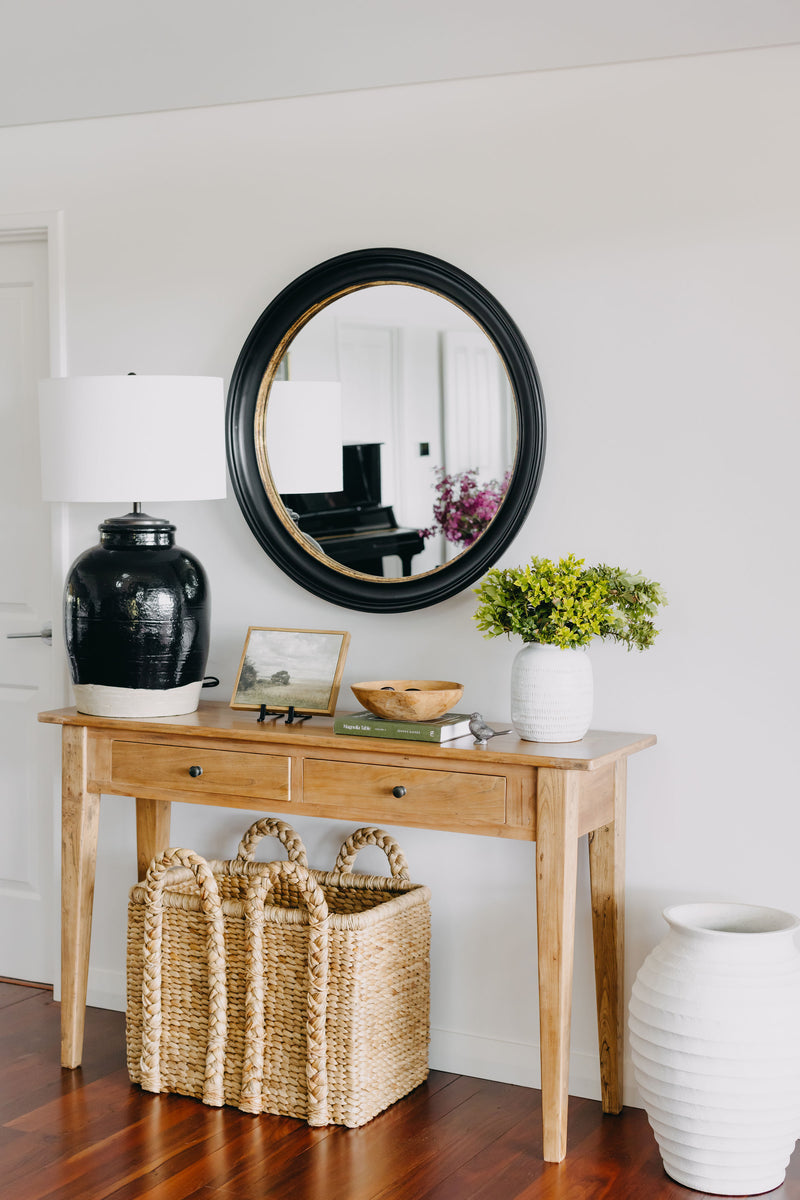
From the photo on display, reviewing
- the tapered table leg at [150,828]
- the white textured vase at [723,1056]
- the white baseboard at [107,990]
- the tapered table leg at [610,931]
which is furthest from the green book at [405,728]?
the white baseboard at [107,990]

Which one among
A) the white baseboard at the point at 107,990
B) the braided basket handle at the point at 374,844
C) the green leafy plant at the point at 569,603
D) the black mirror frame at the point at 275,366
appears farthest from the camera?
the white baseboard at the point at 107,990

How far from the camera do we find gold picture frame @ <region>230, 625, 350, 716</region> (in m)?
2.85

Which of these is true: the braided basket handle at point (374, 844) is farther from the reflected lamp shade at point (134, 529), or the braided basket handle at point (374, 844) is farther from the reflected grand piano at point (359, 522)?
the reflected grand piano at point (359, 522)

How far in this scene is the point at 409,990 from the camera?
278 cm

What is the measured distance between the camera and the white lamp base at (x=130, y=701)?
2822 mm

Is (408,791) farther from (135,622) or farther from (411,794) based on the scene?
(135,622)

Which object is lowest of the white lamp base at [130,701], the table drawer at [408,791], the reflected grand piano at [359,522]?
the table drawer at [408,791]

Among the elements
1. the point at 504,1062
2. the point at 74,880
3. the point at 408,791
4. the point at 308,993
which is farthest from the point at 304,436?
the point at 504,1062

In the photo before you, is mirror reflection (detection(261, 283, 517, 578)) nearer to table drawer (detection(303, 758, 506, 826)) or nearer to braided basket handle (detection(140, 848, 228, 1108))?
table drawer (detection(303, 758, 506, 826))

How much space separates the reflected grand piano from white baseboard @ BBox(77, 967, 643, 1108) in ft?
3.59

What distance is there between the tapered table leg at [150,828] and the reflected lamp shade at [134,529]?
1.37ft

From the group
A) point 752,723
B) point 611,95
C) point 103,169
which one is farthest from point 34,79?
point 752,723

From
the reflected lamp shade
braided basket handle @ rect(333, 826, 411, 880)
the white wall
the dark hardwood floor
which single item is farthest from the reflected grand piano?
the dark hardwood floor

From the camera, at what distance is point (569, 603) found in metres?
2.50
